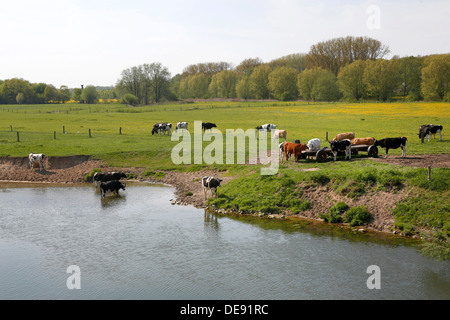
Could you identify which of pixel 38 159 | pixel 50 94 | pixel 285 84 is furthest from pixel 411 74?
pixel 50 94

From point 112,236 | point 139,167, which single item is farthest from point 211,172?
point 112,236

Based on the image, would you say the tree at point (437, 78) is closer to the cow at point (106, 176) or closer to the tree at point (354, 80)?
the tree at point (354, 80)

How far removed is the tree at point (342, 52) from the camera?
376 feet

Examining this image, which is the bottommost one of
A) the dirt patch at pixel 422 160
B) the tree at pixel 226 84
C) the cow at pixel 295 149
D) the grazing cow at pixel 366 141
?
the dirt patch at pixel 422 160

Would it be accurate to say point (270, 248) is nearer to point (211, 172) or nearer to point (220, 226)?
point (220, 226)

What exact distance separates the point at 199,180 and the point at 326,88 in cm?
8170

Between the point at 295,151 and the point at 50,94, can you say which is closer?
the point at 295,151

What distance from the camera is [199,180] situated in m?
27.3

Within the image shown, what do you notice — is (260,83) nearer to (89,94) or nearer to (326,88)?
(326,88)

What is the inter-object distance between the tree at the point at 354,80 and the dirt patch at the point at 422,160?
70.5 m

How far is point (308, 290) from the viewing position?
12.9 metres

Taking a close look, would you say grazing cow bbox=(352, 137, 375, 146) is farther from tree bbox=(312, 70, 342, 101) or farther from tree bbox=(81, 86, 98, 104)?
tree bbox=(81, 86, 98, 104)

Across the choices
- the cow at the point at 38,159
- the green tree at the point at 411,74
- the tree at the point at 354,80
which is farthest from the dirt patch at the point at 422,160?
the green tree at the point at 411,74

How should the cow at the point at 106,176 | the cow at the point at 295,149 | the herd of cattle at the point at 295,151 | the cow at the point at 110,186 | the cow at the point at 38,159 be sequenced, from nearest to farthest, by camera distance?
1. the herd of cattle at the point at 295,151
2. the cow at the point at 110,186
3. the cow at the point at 295,149
4. the cow at the point at 106,176
5. the cow at the point at 38,159
